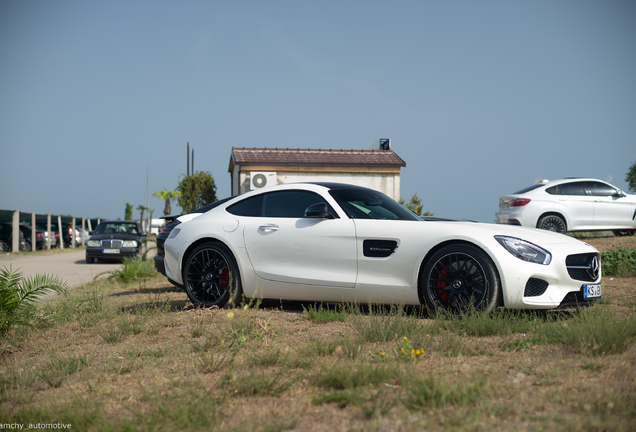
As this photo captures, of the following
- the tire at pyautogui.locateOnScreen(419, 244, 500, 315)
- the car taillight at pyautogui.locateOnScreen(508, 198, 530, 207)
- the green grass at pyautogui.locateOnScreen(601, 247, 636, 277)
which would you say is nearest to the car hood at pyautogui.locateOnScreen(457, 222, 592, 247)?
the tire at pyautogui.locateOnScreen(419, 244, 500, 315)

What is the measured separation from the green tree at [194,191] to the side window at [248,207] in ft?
70.1

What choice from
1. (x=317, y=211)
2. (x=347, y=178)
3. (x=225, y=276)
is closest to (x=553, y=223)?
(x=347, y=178)

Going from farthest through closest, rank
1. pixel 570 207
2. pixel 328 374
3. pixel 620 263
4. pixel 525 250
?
pixel 570 207, pixel 620 263, pixel 525 250, pixel 328 374

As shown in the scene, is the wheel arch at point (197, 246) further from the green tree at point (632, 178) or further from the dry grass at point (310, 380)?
the green tree at point (632, 178)

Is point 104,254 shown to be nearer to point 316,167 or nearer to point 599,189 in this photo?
point 316,167

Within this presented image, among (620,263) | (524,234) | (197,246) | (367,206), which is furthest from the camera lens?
(620,263)

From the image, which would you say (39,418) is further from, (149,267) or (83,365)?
(149,267)

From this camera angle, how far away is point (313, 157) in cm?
2208

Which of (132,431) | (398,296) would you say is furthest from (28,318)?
(398,296)

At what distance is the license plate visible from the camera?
4.73 meters

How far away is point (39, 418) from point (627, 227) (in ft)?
51.8

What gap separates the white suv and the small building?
8002mm

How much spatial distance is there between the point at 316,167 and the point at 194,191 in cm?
Result: 901

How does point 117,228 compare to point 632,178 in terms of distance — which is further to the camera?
point 632,178
